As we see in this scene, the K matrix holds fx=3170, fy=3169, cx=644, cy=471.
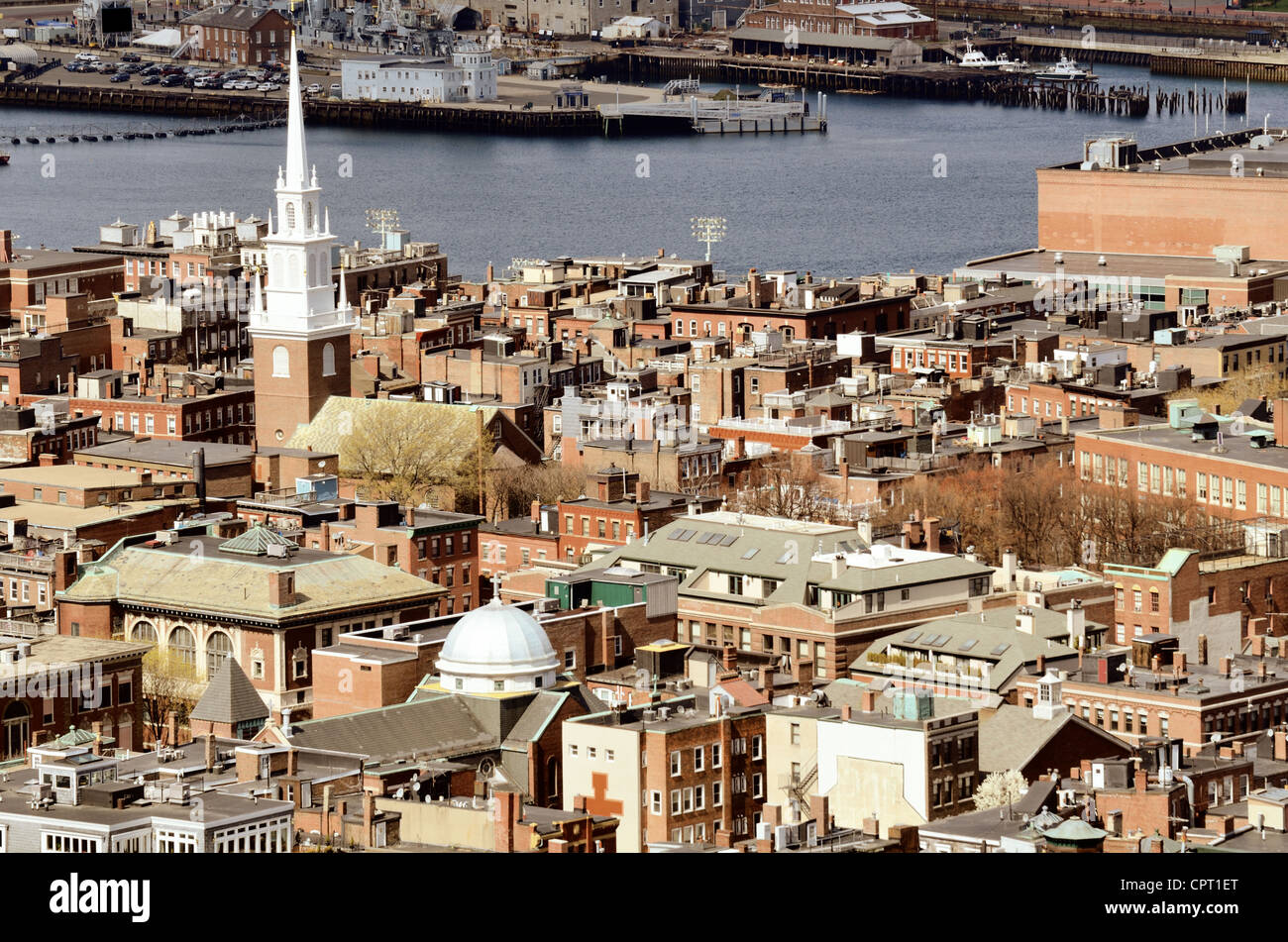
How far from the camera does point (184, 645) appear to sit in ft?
139

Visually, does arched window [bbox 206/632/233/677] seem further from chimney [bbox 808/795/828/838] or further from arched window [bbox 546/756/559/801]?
chimney [bbox 808/795/828/838]

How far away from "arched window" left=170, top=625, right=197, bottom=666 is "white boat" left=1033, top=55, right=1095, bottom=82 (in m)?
157

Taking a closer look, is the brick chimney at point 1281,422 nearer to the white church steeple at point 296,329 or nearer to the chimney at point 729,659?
the white church steeple at point 296,329

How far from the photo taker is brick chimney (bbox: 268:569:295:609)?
41.5 metres

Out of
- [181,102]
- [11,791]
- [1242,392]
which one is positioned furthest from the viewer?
[181,102]

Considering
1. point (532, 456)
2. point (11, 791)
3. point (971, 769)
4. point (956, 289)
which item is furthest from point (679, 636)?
point (956, 289)

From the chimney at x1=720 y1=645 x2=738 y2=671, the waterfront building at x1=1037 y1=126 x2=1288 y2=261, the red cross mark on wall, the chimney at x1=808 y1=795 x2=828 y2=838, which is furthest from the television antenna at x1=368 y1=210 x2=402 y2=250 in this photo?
the chimney at x1=808 y1=795 x2=828 y2=838

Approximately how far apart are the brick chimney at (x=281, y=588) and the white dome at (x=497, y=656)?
6.95 metres

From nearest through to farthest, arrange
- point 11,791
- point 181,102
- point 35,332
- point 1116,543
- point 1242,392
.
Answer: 1. point 11,791
2. point 1116,543
3. point 1242,392
4. point 35,332
5. point 181,102

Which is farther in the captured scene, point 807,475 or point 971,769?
point 807,475

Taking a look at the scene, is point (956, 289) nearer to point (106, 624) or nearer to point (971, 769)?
point (106, 624)

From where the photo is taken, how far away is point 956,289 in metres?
86.8
